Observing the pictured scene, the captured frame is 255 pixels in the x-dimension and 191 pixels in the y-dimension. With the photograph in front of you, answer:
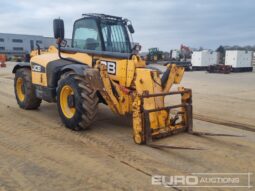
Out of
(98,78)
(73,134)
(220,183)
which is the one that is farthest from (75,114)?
(220,183)

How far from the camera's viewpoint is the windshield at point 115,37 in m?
6.82

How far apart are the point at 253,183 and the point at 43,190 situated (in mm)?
2535

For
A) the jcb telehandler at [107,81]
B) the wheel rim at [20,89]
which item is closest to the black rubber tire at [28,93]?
the wheel rim at [20,89]

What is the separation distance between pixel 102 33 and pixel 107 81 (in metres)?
1.39

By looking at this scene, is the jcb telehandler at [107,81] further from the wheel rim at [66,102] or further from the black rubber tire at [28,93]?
the black rubber tire at [28,93]

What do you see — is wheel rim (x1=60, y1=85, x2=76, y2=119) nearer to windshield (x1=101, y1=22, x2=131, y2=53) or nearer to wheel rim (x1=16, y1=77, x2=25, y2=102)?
windshield (x1=101, y1=22, x2=131, y2=53)

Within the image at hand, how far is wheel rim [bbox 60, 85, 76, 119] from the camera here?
6349 mm

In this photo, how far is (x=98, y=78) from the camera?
19.0ft

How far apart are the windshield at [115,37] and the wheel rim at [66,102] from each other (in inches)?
47.0

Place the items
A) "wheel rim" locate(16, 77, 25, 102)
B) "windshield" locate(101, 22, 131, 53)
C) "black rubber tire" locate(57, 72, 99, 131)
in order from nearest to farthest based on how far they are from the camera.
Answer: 1. "black rubber tire" locate(57, 72, 99, 131)
2. "windshield" locate(101, 22, 131, 53)
3. "wheel rim" locate(16, 77, 25, 102)

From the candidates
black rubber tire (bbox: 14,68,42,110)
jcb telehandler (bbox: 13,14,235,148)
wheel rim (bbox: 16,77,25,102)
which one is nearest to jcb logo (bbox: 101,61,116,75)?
jcb telehandler (bbox: 13,14,235,148)

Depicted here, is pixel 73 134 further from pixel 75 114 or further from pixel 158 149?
pixel 158 149

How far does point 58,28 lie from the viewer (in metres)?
6.71

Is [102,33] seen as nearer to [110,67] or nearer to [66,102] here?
[110,67]
